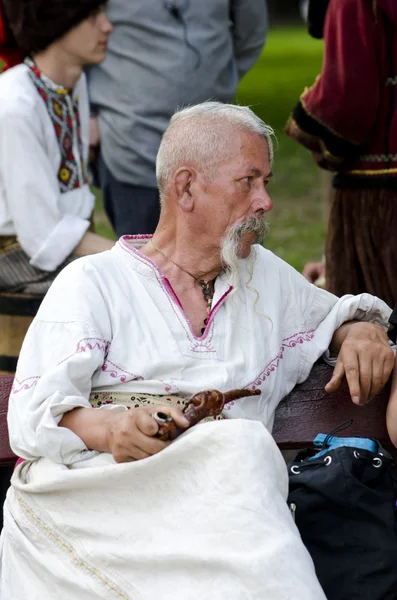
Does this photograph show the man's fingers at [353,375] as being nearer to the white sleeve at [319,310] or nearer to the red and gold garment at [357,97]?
the white sleeve at [319,310]

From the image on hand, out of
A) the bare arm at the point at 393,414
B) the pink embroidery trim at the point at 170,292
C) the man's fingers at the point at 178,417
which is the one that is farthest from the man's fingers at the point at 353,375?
the man's fingers at the point at 178,417

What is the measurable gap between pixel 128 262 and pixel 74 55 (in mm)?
1642

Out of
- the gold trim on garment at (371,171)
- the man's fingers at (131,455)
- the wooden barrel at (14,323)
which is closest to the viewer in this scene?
the man's fingers at (131,455)

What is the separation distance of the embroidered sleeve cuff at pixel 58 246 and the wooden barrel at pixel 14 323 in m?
0.13

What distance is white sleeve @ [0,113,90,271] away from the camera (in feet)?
13.4

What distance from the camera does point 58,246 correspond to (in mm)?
4160

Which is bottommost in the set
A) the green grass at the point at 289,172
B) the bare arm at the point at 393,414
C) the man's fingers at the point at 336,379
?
the green grass at the point at 289,172

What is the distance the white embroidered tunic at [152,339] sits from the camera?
2734 millimetres

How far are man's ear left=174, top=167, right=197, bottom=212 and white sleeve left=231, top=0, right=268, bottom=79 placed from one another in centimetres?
230

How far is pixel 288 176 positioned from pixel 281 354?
30.9ft

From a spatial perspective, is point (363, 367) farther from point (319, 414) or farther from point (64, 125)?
point (64, 125)

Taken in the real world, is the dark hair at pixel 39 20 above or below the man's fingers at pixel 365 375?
above

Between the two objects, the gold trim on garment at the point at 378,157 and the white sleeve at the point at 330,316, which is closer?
the white sleeve at the point at 330,316

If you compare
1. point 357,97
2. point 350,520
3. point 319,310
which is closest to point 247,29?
point 357,97
